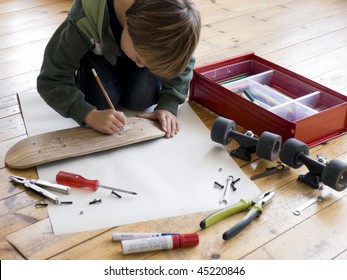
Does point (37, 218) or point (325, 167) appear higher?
point (325, 167)

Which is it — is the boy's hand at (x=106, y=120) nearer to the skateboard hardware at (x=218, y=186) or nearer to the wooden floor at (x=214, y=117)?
the wooden floor at (x=214, y=117)

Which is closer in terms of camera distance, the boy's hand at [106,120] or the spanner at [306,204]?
the spanner at [306,204]

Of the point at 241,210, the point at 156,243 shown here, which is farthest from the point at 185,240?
the point at 241,210

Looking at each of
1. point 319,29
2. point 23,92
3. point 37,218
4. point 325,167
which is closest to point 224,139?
point 325,167

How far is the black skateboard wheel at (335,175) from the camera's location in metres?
1.17

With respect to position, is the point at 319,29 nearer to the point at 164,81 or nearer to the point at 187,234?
the point at 164,81

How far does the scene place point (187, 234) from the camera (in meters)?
1.07

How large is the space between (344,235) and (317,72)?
0.80 meters

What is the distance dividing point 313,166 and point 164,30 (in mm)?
465

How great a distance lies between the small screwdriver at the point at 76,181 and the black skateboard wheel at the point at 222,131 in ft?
0.92

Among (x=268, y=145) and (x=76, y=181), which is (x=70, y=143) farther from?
(x=268, y=145)

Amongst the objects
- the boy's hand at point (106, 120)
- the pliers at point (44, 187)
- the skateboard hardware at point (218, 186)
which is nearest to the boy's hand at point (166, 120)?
the boy's hand at point (106, 120)

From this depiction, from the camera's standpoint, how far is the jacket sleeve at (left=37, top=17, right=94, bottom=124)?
4.37 feet
